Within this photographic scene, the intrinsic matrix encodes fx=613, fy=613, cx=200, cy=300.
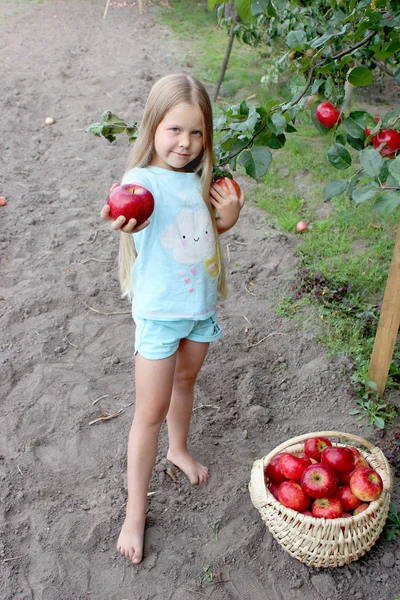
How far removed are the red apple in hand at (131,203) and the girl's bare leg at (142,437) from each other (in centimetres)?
50

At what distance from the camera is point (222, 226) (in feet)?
6.58

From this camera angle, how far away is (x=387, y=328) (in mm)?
2643

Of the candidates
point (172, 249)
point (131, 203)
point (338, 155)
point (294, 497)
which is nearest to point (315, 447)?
point (294, 497)

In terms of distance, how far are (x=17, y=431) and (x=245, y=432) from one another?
99 centimetres

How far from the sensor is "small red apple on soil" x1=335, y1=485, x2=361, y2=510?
81.4 inches

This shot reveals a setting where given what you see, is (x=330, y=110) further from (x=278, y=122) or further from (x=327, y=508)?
(x=327, y=508)

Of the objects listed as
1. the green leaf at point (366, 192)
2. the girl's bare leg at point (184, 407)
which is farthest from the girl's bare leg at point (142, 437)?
the green leaf at point (366, 192)

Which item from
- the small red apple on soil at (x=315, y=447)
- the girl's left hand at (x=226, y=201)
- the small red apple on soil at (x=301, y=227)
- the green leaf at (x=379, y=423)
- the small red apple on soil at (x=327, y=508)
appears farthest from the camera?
the small red apple on soil at (x=301, y=227)

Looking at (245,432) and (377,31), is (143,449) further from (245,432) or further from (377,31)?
(377,31)

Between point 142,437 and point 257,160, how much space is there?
3.25 ft

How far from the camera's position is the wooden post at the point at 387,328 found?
2.49 meters

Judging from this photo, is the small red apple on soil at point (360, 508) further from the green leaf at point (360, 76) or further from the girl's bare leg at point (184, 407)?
the green leaf at point (360, 76)

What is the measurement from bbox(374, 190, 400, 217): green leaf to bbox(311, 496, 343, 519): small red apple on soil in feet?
3.31

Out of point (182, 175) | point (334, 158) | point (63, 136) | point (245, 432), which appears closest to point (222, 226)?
point (182, 175)
